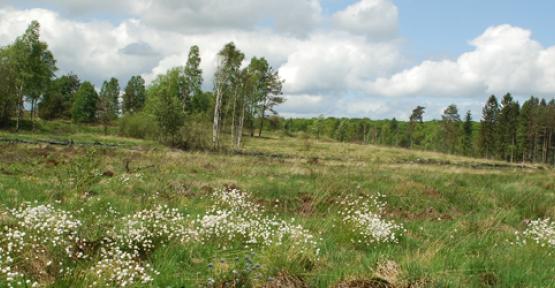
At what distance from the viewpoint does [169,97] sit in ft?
122

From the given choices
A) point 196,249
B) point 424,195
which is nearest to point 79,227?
point 196,249

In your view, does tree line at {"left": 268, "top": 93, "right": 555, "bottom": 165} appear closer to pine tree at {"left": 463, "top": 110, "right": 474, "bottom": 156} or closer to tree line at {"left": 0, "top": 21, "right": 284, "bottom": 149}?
pine tree at {"left": 463, "top": 110, "right": 474, "bottom": 156}

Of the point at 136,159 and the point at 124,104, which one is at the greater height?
the point at 124,104

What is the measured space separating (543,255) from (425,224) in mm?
3526

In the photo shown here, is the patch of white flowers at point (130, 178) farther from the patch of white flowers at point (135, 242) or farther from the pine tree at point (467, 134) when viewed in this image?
the pine tree at point (467, 134)

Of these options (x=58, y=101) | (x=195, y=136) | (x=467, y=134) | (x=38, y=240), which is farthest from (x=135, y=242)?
(x=467, y=134)

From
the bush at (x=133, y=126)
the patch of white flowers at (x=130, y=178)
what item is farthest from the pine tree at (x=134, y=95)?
the patch of white flowers at (x=130, y=178)

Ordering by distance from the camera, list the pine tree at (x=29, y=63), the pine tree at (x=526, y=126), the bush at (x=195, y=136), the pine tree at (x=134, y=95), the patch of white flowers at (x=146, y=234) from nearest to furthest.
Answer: the patch of white flowers at (x=146, y=234), the bush at (x=195, y=136), the pine tree at (x=29, y=63), the pine tree at (x=526, y=126), the pine tree at (x=134, y=95)

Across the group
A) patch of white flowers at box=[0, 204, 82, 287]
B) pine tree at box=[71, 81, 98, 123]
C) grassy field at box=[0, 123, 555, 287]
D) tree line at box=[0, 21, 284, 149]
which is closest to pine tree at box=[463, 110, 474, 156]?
tree line at box=[0, 21, 284, 149]

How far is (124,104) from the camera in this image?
96688mm

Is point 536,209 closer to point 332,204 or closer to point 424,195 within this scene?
point 424,195

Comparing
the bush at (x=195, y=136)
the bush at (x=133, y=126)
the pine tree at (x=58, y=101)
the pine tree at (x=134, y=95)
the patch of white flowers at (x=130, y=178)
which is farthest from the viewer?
the pine tree at (x=134, y=95)

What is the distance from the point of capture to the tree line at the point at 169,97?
112ft

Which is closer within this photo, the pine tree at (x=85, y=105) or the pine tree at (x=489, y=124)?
the pine tree at (x=85, y=105)
